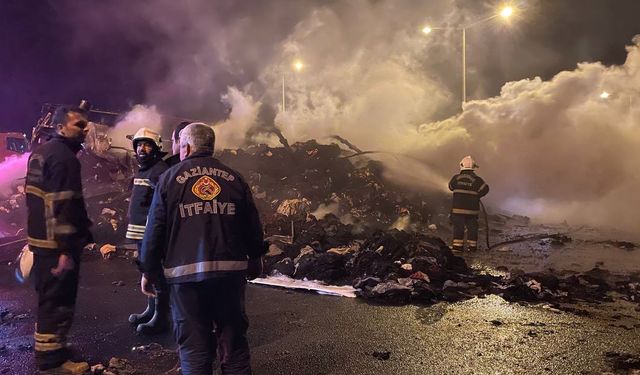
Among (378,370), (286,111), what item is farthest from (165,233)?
(286,111)

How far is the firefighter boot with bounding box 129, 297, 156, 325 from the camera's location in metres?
4.11

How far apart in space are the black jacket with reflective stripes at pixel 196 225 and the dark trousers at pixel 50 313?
105cm

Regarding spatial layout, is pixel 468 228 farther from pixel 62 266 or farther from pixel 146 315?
pixel 62 266

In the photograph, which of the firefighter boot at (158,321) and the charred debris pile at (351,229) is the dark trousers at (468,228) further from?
the firefighter boot at (158,321)

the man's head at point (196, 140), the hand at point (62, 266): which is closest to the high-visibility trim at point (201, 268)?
the man's head at point (196, 140)

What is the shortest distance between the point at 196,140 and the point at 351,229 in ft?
22.4

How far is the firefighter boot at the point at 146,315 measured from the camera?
411cm

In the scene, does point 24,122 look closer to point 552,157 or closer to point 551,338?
point 552,157

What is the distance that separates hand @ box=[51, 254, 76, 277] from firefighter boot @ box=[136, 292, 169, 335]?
97 centimetres

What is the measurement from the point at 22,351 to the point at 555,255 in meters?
7.96

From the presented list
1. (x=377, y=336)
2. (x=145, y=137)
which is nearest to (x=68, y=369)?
(x=145, y=137)

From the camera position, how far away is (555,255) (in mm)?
8000

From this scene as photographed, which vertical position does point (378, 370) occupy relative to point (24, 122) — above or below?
below

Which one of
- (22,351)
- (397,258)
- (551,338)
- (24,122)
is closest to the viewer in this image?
(22,351)
